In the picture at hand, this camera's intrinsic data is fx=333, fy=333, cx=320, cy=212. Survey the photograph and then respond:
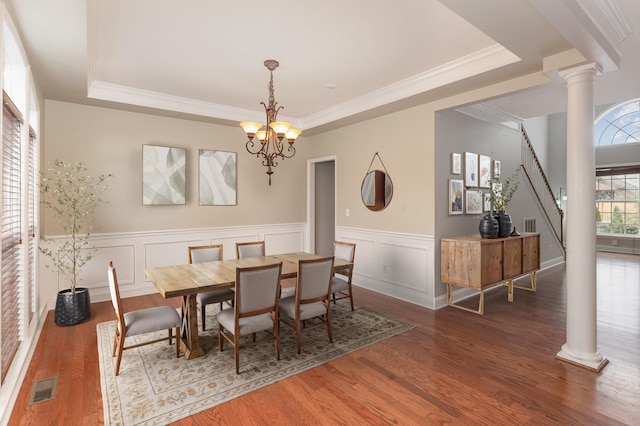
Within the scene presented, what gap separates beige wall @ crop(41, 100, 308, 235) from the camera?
4227mm

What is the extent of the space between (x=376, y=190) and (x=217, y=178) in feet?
8.32

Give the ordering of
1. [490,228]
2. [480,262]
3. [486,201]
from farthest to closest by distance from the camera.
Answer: [486,201], [490,228], [480,262]

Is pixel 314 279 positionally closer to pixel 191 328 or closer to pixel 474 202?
pixel 191 328

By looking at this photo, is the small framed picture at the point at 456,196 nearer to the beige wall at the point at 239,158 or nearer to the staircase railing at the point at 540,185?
the beige wall at the point at 239,158

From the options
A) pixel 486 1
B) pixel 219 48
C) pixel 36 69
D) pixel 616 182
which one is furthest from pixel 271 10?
pixel 616 182

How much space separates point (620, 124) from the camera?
838cm

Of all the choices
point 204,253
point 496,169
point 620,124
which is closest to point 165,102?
point 204,253

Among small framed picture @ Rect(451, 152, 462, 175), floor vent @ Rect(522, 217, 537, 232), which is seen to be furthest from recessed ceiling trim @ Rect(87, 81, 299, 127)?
Answer: floor vent @ Rect(522, 217, 537, 232)

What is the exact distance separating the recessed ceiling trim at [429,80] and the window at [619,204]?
26.5 feet

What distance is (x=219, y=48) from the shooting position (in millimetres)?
3189

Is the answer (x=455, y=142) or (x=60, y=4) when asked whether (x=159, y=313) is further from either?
(x=455, y=142)

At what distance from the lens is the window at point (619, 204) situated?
8453mm

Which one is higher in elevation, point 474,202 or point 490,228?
point 474,202

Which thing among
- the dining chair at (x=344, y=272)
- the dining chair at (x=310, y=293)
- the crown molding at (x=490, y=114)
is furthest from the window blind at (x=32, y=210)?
the crown molding at (x=490, y=114)
